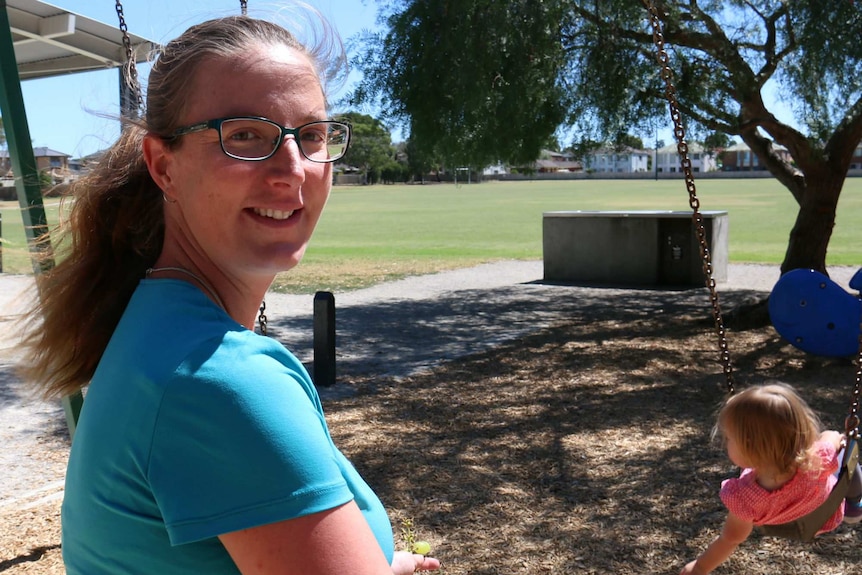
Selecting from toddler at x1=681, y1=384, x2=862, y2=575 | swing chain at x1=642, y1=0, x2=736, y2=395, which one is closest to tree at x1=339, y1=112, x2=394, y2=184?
swing chain at x1=642, y1=0, x2=736, y2=395

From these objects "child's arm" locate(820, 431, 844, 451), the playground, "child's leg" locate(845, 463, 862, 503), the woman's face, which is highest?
the woman's face

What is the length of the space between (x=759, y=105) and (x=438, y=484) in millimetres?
6458

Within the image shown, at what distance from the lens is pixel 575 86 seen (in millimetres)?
9672

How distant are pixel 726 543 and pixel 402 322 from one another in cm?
872

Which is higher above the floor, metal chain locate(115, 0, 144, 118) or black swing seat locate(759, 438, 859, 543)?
metal chain locate(115, 0, 144, 118)

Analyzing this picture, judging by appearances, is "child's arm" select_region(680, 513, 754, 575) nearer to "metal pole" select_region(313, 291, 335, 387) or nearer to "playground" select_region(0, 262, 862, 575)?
"playground" select_region(0, 262, 862, 575)

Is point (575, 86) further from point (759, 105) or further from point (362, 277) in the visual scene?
point (362, 277)

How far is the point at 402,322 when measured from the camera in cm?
1158

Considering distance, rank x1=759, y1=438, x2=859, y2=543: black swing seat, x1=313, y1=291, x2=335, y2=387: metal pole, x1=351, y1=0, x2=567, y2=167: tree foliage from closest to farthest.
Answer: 1. x1=759, y1=438, x2=859, y2=543: black swing seat
2. x1=313, y1=291, x2=335, y2=387: metal pole
3. x1=351, y1=0, x2=567, y2=167: tree foliage

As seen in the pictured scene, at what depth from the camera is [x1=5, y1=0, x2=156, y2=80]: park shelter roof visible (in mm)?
5551

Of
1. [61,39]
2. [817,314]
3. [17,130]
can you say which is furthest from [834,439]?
[61,39]

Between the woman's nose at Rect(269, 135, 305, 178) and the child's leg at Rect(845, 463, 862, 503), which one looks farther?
the child's leg at Rect(845, 463, 862, 503)

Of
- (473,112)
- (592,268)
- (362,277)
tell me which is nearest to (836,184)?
(473,112)

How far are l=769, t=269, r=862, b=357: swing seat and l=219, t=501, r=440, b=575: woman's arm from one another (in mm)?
7580
